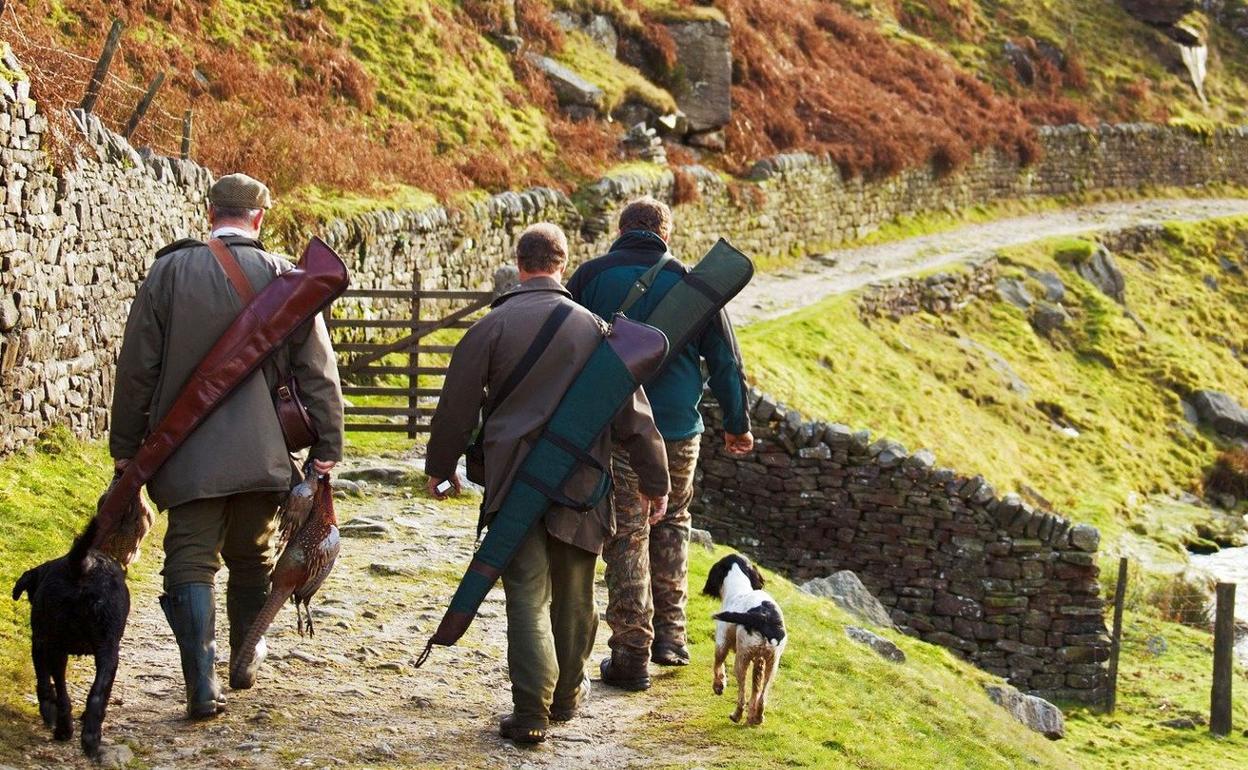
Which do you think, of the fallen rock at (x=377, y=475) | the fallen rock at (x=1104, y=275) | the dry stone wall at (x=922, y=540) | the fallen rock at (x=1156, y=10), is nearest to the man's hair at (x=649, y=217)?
the fallen rock at (x=377, y=475)

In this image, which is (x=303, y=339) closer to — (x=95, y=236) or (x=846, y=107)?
(x=95, y=236)

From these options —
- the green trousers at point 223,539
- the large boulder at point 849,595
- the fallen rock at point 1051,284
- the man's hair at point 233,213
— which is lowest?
the large boulder at point 849,595

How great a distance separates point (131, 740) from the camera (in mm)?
6055

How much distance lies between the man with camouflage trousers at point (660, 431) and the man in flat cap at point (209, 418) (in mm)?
1657

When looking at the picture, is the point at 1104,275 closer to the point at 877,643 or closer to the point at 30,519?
the point at 877,643

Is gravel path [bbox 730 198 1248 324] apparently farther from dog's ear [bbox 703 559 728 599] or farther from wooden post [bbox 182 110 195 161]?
dog's ear [bbox 703 559 728 599]

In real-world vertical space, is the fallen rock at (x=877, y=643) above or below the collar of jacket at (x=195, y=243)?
below

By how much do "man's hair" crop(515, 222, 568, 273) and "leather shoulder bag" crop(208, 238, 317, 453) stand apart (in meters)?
1.13

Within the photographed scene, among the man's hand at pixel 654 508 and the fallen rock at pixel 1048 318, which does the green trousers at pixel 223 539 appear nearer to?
the man's hand at pixel 654 508

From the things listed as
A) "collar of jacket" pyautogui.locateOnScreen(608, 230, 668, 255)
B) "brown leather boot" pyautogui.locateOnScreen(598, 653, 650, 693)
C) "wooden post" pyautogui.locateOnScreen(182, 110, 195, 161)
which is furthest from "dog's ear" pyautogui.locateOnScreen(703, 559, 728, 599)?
"wooden post" pyautogui.locateOnScreen(182, 110, 195, 161)

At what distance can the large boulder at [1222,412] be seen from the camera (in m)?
27.9

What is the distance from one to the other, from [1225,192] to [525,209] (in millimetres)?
29273

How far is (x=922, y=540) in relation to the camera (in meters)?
15.9

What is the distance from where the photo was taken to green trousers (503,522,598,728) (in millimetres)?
6438
